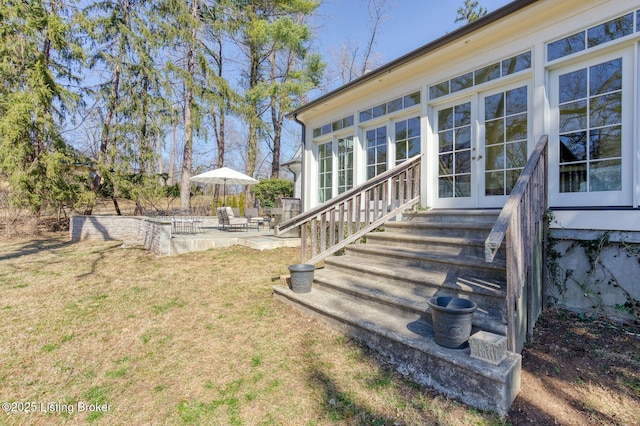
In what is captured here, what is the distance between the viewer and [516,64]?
14.1ft

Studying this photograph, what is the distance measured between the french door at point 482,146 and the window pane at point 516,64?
21 centimetres

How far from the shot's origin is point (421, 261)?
365 centimetres

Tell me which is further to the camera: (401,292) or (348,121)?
(348,121)

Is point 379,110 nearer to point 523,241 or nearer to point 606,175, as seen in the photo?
point 606,175

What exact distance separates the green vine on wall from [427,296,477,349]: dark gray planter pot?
6.76ft

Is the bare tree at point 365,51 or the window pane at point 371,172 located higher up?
the bare tree at point 365,51

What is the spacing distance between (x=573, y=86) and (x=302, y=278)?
160 inches

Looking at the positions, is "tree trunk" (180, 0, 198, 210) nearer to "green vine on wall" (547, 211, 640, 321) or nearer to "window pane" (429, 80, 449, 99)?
"window pane" (429, 80, 449, 99)

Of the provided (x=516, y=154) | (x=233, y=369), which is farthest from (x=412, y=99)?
(x=233, y=369)

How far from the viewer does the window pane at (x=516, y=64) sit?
4172mm

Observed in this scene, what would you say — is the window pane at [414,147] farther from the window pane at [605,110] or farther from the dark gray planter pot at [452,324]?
the dark gray planter pot at [452,324]

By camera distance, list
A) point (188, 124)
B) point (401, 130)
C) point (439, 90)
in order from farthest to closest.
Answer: point (188, 124)
point (401, 130)
point (439, 90)

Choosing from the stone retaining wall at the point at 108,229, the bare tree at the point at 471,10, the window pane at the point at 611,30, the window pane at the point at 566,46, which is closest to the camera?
the window pane at the point at 611,30

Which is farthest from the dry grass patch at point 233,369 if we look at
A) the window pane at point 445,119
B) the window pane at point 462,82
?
the window pane at point 462,82
